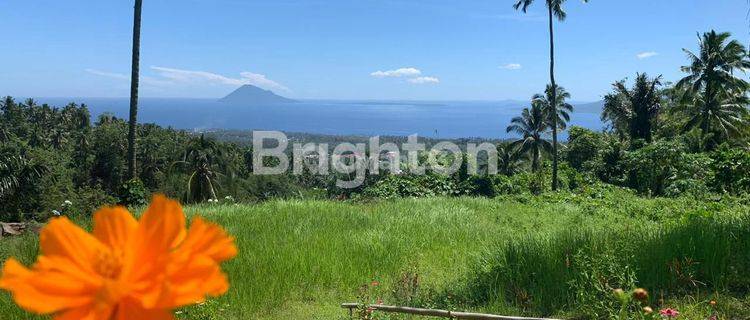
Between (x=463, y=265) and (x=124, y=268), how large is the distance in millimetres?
5514

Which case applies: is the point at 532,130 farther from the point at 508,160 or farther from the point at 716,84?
the point at 716,84

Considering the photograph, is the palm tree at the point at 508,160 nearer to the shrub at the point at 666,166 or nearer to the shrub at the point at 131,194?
the shrub at the point at 666,166

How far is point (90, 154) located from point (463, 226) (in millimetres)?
45403

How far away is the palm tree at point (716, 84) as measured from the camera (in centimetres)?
2766

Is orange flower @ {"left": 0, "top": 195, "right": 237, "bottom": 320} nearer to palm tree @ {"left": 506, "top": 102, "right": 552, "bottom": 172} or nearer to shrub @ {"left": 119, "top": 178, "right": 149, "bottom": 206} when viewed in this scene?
shrub @ {"left": 119, "top": 178, "right": 149, "bottom": 206}

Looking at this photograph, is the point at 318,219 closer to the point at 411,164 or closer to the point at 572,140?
the point at 411,164

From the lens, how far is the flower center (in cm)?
44

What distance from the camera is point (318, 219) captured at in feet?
28.2

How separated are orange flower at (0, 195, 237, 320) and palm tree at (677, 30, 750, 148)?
3168 centimetres

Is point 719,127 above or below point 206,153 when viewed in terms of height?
above

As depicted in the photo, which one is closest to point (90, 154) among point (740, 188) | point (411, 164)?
point (411, 164)

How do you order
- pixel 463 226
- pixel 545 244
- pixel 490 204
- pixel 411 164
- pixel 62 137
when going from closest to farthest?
pixel 545 244 < pixel 463 226 < pixel 490 204 < pixel 411 164 < pixel 62 137

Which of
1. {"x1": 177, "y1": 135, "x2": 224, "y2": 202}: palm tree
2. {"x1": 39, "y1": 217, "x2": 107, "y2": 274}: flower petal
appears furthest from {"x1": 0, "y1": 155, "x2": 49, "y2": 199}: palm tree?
{"x1": 39, "y1": 217, "x2": 107, "y2": 274}: flower petal

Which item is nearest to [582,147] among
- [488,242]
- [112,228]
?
[488,242]
